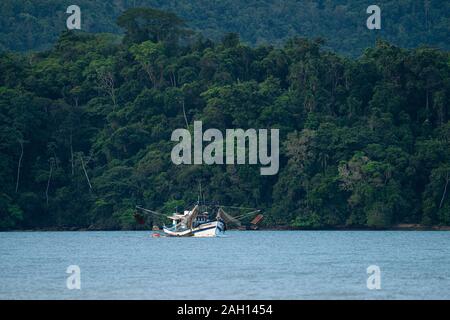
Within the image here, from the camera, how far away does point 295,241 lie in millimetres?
74812

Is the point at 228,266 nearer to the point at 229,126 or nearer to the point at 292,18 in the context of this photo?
the point at 229,126

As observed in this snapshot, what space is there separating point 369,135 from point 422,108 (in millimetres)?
9298

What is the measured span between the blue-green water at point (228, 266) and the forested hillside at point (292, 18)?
252 ft

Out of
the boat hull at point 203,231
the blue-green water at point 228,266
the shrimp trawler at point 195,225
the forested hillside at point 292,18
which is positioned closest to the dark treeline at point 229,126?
the blue-green water at point 228,266

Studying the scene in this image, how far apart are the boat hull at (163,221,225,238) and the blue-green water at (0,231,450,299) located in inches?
51.9

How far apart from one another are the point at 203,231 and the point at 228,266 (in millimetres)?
28674

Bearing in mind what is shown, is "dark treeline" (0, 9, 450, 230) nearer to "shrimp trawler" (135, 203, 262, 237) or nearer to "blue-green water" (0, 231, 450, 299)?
"blue-green water" (0, 231, 450, 299)

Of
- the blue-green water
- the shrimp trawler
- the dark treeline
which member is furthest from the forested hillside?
the blue-green water

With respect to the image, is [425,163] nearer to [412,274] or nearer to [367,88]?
[367,88]

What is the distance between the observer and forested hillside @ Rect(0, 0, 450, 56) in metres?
155

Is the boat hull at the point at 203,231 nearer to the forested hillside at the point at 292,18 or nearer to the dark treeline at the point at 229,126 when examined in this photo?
the dark treeline at the point at 229,126

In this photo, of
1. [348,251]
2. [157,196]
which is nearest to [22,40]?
[157,196]

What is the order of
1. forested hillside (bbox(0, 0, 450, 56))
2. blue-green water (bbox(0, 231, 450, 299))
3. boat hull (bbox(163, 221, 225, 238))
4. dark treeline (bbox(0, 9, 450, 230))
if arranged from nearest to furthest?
blue-green water (bbox(0, 231, 450, 299)) → boat hull (bbox(163, 221, 225, 238)) → dark treeline (bbox(0, 9, 450, 230)) → forested hillside (bbox(0, 0, 450, 56))

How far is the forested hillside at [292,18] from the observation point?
15462 centimetres
